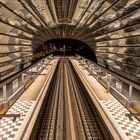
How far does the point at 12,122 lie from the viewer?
757cm

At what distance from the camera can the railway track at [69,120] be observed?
23.9ft

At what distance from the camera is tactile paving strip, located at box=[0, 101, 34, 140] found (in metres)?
6.54

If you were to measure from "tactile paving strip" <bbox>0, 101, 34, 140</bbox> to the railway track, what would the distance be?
535mm

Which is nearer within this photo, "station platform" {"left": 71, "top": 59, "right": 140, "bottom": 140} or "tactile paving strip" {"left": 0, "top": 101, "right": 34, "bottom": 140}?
"tactile paving strip" {"left": 0, "top": 101, "right": 34, "bottom": 140}

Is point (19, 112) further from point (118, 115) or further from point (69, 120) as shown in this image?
point (118, 115)

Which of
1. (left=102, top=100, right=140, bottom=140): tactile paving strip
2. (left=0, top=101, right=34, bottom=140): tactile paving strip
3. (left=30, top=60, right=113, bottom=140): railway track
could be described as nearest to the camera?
(left=0, top=101, right=34, bottom=140): tactile paving strip

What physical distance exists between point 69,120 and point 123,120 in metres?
1.90

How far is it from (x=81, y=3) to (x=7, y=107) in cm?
504

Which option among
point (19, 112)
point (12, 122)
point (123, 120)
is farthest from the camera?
point (19, 112)

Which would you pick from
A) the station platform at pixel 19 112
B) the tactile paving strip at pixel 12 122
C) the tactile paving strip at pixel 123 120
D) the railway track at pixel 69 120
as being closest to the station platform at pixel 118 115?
the tactile paving strip at pixel 123 120

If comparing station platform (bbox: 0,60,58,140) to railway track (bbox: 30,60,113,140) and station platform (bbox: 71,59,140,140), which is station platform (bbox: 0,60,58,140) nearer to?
railway track (bbox: 30,60,113,140)

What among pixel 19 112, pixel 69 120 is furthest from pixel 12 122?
pixel 69 120

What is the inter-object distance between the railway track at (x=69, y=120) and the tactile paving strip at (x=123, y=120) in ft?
1.63

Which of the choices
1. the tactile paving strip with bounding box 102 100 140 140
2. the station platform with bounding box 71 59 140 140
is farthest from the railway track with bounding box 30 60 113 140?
the tactile paving strip with bounding box 102 100 140 140
